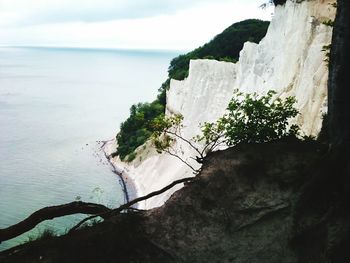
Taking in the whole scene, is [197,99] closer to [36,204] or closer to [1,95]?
[36,204]

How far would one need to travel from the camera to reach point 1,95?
108 metres

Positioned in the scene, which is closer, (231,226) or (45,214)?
(45,214)

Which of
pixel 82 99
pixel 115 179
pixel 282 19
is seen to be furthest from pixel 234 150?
pixel 82 99

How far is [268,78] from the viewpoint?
24672 millimetres

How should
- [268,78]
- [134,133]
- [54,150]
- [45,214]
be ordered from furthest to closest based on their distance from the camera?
[54,150] → [134,133] → [268,78] → [45,214]

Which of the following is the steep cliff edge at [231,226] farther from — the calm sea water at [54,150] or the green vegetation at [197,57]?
the green vegetation at [197,57]

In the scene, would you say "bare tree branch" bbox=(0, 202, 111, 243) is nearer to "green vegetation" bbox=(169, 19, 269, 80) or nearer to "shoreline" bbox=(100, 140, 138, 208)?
"shoreline" bbox=(100, 140, 138, 208)

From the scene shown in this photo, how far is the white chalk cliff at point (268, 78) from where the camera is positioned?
1705cm

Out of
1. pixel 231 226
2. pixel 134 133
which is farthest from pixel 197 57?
pixel 231 226

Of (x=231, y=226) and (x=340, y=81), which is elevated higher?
(x=340, y=81)

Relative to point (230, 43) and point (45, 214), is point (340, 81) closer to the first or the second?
point (45, 214)

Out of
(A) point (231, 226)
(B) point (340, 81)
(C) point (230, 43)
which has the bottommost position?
(A) point (231, 226)

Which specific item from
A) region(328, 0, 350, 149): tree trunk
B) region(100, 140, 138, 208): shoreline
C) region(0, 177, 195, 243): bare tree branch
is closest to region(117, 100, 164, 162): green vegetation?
region(100, 140, 138, 208): shoreline

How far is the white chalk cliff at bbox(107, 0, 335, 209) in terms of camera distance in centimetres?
1705
